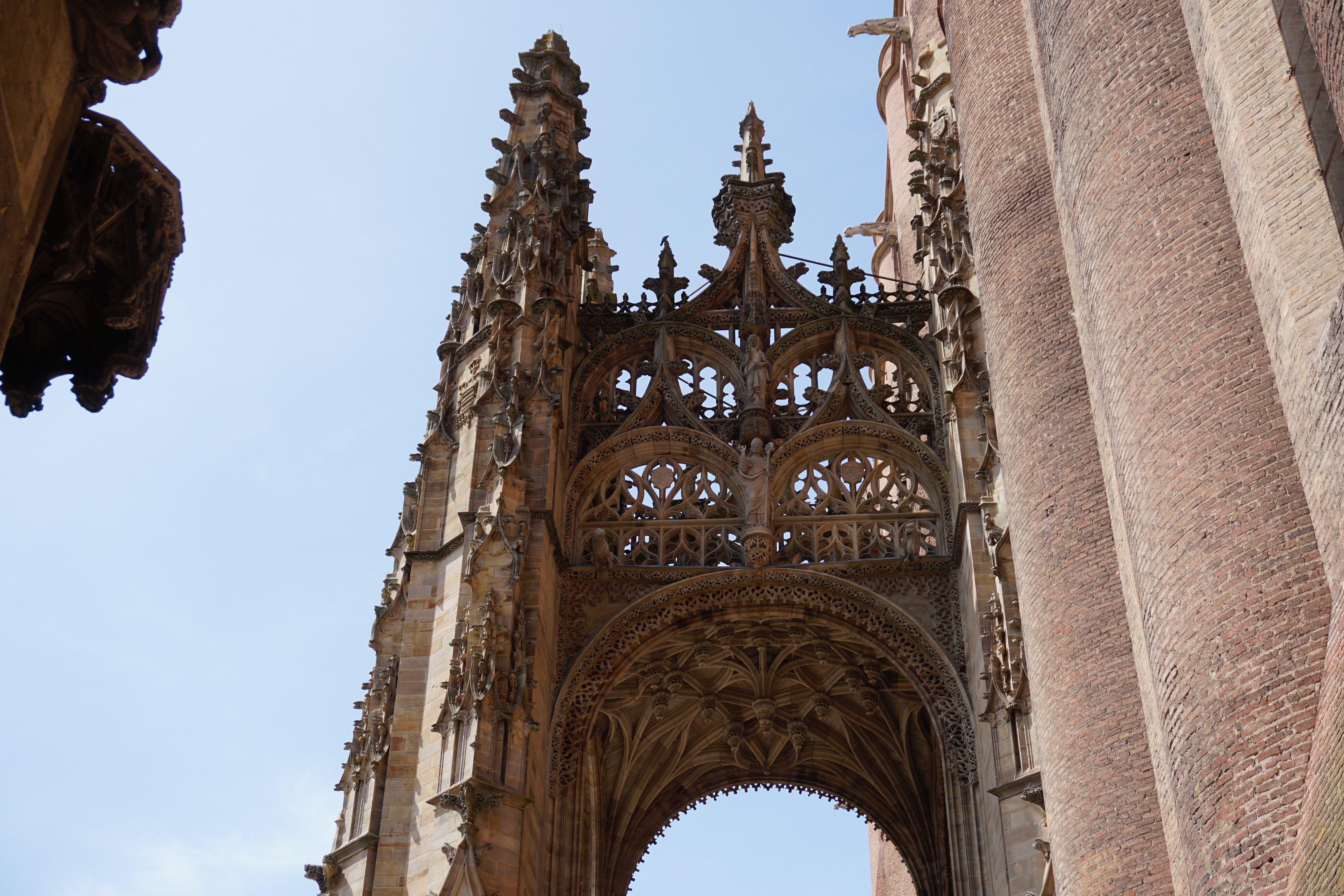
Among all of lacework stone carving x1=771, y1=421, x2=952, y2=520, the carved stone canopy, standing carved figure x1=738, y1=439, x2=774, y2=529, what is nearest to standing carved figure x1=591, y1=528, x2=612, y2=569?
standing carved figure x1=738, y1=439, x2=774, y2=529

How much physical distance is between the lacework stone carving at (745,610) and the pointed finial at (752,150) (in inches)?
287

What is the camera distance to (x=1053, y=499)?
45.4ft

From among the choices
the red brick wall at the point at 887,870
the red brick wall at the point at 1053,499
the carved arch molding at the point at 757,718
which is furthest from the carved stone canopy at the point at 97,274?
the red brick wall at the point at 887,870

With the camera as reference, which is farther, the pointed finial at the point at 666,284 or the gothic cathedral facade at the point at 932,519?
the pointed finial at the point at 666,284

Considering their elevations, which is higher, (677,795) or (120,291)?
(677,795)

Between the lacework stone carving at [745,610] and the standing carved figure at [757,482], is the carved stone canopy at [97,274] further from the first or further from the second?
the standing carved figure at [757,482]

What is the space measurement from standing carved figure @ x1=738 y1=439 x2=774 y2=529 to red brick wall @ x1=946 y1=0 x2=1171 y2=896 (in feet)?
11.3

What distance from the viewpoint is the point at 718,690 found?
67.5 ft

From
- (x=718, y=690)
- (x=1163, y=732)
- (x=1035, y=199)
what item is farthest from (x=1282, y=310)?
(x=718, y=690)

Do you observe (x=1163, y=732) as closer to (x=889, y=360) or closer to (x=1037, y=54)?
(x=1037, y=54)

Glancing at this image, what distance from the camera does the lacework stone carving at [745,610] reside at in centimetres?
1667

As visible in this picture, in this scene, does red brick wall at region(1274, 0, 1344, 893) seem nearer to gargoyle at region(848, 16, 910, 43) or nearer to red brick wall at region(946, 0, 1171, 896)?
red brick wall at region(946, 0, 1171, 896)

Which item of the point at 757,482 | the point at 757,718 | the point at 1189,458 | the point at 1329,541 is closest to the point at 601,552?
the point at 757,482

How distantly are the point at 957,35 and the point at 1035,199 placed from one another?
13.0ft
